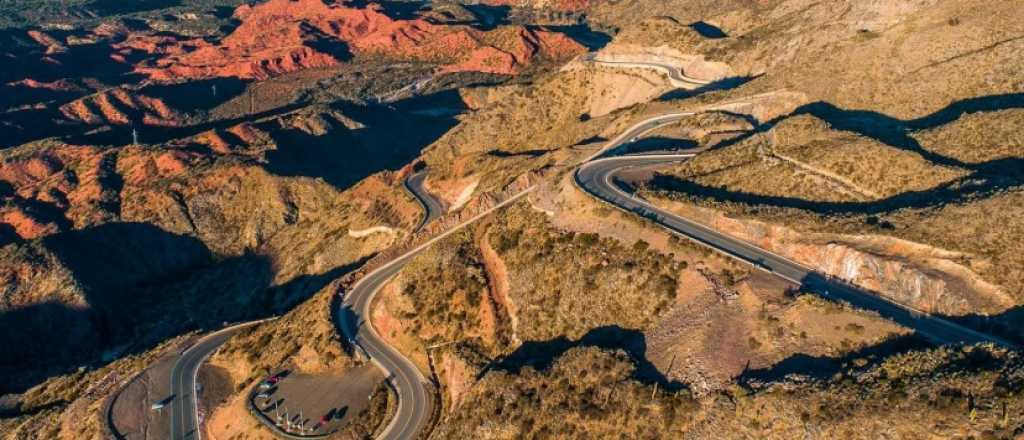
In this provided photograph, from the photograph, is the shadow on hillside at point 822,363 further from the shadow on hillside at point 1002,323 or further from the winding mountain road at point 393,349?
the winding mountain road at point 393,349

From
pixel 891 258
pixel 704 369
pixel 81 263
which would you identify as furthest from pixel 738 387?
pixel 81 263

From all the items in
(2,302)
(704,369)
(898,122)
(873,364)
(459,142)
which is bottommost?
(2,302)

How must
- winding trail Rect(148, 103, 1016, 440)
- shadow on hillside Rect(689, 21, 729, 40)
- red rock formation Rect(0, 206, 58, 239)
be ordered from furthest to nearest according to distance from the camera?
shadow on hillside Rect(689, 21, 729, 40)
red rock formation Rect(0, 206, 58, 239)
winding trail Rect(148, 103, 1016, 440)

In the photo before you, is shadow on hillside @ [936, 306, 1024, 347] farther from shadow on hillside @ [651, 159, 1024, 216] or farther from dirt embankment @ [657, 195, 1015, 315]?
shadow on hillside @ [651, 159, 1024, 216]

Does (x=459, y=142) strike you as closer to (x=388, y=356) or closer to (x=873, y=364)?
(x=388, y=356)

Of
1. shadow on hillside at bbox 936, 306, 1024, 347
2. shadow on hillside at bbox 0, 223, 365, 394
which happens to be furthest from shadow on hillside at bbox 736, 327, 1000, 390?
shadow on hillside at bbox 0, 223, 365, 394

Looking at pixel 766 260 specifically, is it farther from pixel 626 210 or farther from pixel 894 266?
pixel 626 210

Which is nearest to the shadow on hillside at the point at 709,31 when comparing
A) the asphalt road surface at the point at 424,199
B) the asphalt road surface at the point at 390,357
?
the asphalt road surface at the point at 424,199

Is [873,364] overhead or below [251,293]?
overhead
